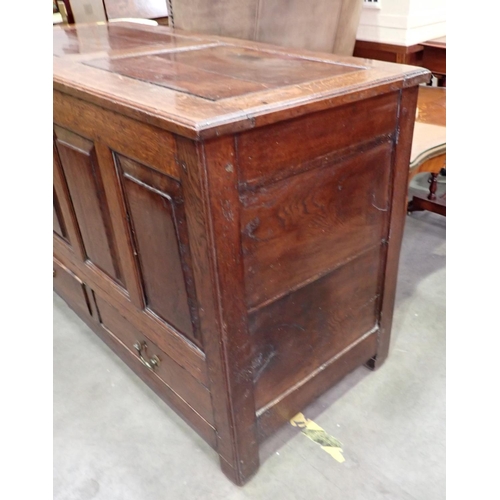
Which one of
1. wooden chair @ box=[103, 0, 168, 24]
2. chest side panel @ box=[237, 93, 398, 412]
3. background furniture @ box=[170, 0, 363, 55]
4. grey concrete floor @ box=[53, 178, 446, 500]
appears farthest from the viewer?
wooden chair @ box=[103, 0, 168, 24]

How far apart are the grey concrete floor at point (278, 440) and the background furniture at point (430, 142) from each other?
56cm

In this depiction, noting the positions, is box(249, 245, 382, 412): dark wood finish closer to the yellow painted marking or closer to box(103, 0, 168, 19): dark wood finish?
the yellow painted marking

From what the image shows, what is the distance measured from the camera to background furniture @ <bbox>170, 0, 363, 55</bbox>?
1.56 m

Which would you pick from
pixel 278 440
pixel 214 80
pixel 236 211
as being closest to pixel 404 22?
pixel 214 80

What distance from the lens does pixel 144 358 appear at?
136cm

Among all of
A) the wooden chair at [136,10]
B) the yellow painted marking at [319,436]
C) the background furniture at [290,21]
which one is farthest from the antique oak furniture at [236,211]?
the wooden chair at [136,10]

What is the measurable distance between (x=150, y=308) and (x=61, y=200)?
478 millimetres

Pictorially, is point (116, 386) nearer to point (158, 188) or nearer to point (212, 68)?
point (158, 188)

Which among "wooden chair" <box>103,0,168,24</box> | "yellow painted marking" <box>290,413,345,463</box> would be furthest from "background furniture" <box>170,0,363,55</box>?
"yellow painted marking" <box>290,413,345,463</box>

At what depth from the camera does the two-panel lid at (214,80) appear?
0.82 m

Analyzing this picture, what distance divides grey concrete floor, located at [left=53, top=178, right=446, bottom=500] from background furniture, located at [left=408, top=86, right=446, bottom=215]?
1.85 feet

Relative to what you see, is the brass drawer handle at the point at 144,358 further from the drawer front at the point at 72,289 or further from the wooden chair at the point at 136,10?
the wooden chair at the point at 136,10

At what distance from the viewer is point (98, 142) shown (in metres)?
1.09

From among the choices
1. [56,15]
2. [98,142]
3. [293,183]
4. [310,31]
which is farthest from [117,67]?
[56,15]
